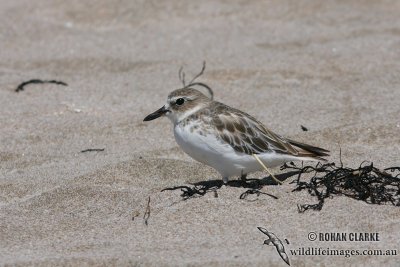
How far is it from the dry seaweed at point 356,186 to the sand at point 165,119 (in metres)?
0.09

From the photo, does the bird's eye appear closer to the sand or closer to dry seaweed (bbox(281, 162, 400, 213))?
the sand

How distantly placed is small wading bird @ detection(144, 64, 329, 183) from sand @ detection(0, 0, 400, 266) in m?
0.25

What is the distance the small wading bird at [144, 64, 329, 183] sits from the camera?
545 centimetres

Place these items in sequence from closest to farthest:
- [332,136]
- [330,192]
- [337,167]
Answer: [330,192] < [337,167] < [332,136]

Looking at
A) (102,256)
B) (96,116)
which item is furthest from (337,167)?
(96,116)

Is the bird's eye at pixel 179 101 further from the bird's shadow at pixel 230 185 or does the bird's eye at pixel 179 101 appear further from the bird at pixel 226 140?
the bird's shadow at pixel 230 185

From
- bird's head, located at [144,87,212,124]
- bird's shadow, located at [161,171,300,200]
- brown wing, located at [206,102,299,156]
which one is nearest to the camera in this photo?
bird's shadow, located at [161,171,300,200]

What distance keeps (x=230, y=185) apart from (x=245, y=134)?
1.15 feet

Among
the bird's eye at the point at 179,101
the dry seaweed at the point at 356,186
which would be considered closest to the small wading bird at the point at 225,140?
the bird's eye at the point at 179,101

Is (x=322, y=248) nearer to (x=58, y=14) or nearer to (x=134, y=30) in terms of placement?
(x=134, y=30)

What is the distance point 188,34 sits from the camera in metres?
9.08

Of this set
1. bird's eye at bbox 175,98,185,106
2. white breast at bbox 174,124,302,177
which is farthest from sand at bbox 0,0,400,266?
bird's eye at bbox 175,98,185,106

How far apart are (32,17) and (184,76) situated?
8.03ft

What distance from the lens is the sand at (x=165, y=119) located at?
4695mm
